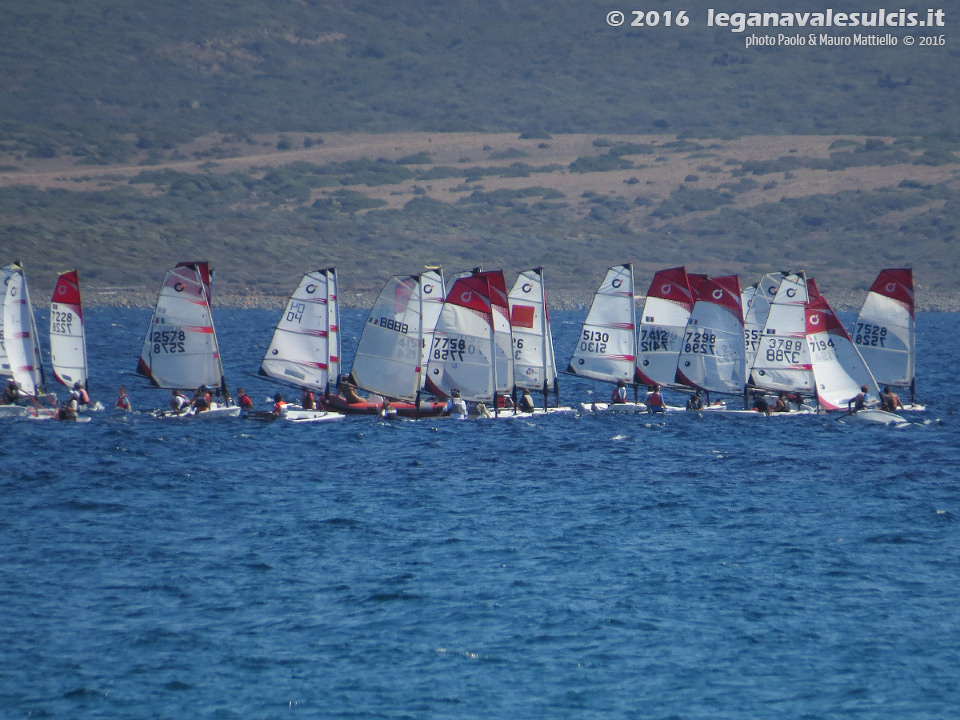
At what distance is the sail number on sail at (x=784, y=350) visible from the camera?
56169 mm

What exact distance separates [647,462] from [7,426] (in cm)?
2522

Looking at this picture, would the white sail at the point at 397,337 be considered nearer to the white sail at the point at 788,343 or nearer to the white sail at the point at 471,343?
the white sail at the point at 471,343

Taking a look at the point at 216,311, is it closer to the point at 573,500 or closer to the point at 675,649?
the point at 573,500

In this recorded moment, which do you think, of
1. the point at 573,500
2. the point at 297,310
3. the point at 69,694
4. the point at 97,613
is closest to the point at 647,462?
the point at 573,500

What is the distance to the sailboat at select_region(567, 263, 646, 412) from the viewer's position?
58.8m

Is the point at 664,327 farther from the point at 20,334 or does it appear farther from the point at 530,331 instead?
the point at 20,334

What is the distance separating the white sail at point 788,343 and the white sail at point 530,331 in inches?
358

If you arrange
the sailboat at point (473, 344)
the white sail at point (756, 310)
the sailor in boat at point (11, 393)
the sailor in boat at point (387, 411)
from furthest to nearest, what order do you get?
1. the white sail at point (756, 310)
2. the sailor in boat at point (387, 411)
3. the sailor in boat at point (11, 393)
4. the sailboat at point (473, 344)

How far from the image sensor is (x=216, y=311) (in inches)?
7057

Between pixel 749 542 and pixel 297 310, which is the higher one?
pixel 297 310

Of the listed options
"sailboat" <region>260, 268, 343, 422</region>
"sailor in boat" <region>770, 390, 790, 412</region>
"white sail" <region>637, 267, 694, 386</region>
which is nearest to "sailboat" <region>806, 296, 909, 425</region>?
"sailor in boat" <region>770, 390, 790, 412</region>

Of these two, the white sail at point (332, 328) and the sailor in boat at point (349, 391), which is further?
the sailor in boat at point (349, 391)

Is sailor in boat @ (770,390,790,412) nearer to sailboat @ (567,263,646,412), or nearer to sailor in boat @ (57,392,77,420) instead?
sailboat @ (567,263,646,412)

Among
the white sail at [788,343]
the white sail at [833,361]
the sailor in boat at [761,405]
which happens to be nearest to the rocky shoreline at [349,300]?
the sailor in boat at [761,405]
